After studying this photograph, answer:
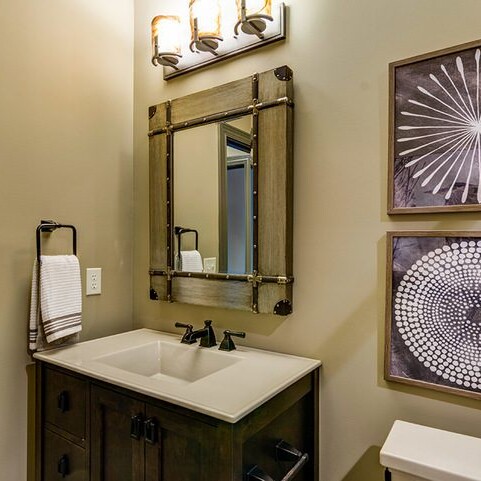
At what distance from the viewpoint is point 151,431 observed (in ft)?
3.81

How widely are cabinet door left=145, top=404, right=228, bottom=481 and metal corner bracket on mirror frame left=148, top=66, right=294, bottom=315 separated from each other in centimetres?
54

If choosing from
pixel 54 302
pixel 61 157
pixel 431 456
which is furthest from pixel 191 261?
pixel 431 456

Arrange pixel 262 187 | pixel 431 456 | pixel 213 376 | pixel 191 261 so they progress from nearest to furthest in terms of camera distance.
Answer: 1. pixel 431 456
2. pixel 213 376
3. pixel 262 187
4. pixel 191 261

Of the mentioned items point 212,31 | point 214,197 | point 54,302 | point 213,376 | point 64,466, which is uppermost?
point 212,31

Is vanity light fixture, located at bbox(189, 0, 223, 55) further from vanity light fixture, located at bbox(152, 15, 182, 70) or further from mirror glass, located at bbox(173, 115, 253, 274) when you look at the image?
mirror glass, located at bbox(173, 115, 253, 274)

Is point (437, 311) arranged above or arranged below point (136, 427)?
above

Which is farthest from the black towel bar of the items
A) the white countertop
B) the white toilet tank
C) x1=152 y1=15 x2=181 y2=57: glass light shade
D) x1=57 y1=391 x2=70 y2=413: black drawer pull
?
the white toilet tank

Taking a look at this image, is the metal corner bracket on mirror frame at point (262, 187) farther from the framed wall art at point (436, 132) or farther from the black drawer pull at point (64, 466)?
the black drawer pull at point (64, 466)

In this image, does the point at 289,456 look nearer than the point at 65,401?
Yes

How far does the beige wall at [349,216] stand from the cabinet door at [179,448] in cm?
54

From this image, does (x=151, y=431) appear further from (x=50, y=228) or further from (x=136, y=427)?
(x=50, y=228)

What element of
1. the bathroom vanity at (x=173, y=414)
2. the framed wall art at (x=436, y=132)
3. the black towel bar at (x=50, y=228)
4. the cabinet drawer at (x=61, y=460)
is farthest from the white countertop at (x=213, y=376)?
the framed wall art at (x=436, y=132)

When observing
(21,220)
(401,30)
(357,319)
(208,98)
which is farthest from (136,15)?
(357,319)

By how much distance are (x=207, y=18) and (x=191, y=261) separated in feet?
3.38
